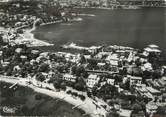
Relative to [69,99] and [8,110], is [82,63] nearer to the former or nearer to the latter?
[69,99]

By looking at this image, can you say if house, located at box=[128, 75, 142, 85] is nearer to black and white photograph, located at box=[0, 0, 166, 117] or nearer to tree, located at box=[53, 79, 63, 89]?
black and white photograph, located at box=[0, 0, 166, 117]

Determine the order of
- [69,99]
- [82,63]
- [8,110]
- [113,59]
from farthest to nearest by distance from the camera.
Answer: [113,59] < [82,63] < [69,99] < [8,110]

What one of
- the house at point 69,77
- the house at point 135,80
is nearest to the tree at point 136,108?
the house at point 135,80

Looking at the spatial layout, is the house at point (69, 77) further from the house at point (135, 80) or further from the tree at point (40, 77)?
the house at point (135, 80)

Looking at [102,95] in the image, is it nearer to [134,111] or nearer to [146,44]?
[134,111]

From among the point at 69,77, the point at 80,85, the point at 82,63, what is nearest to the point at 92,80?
the point at 80,85

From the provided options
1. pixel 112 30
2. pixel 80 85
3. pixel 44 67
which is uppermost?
pixel 112 30
